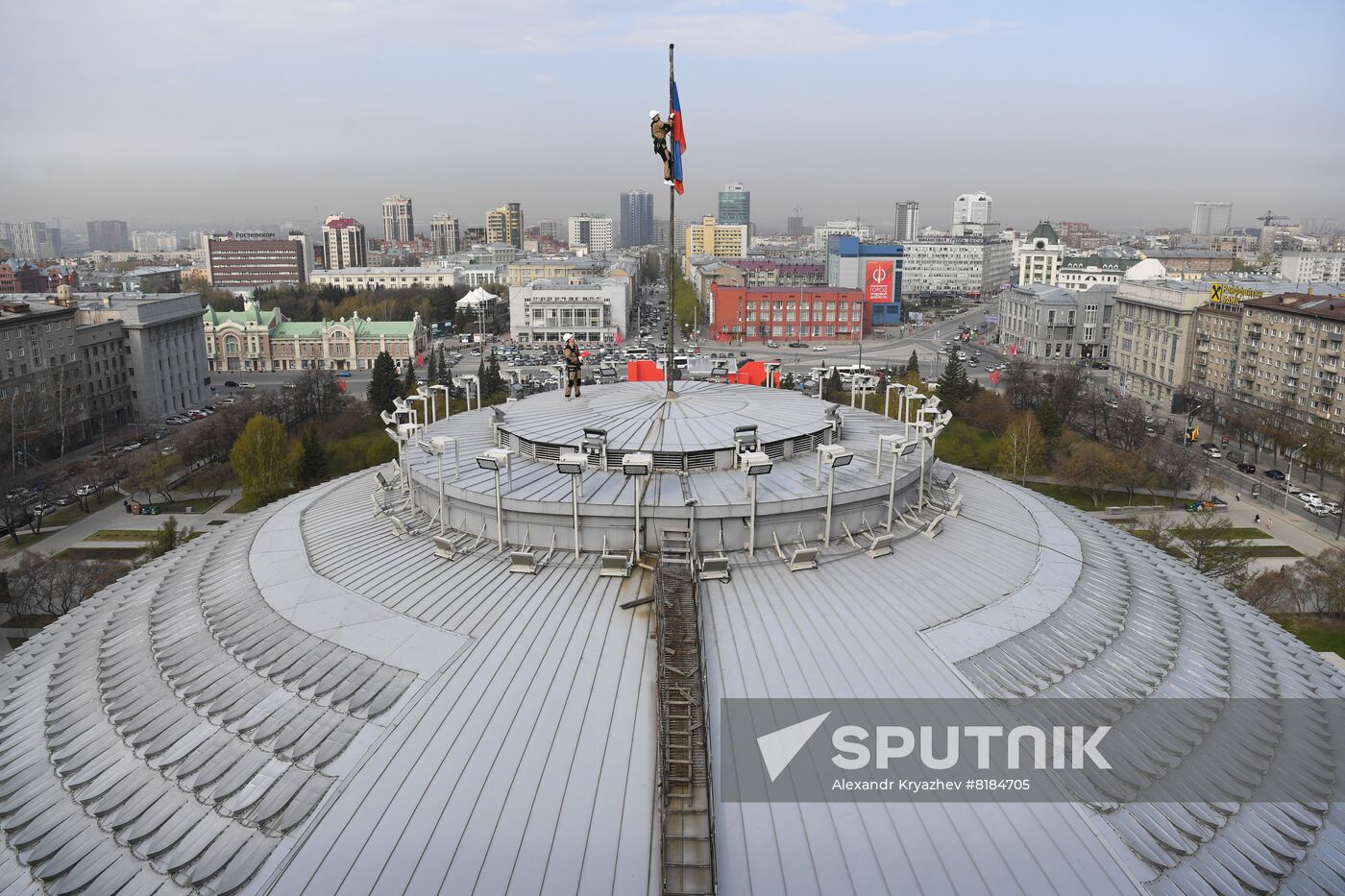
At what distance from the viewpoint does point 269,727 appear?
472 inches

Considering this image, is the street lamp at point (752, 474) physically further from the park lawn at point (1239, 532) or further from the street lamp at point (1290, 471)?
the street lamp at point (1290, 471)

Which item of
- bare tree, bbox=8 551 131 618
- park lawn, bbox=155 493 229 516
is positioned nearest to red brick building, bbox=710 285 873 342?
park lawn, bbox=155 493 229 516

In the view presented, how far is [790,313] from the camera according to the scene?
13775 centimetres

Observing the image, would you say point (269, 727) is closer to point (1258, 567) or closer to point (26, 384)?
point (1258, 567)

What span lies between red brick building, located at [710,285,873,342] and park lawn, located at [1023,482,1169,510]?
76683 millimetres

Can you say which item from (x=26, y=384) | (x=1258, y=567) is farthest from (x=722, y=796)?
(x=26, y=384)

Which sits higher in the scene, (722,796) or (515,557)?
(515,557)

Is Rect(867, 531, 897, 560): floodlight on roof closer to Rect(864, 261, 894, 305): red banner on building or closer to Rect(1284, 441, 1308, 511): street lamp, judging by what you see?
Rect(1284, 441, 1308, 511): street lamp

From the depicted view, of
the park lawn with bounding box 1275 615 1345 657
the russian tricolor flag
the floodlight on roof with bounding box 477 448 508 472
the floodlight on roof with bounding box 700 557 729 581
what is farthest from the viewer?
the park lawn with bounding box 1275 615 1345 657

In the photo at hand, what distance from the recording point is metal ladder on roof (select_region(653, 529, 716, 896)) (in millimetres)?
9516

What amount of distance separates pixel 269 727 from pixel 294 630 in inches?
96.6

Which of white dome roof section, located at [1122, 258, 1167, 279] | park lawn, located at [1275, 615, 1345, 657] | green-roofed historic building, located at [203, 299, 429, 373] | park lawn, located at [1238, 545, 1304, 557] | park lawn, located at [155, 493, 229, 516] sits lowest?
park lawn, located at [1275, 615, 1345, 657]

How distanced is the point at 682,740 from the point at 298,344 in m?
120

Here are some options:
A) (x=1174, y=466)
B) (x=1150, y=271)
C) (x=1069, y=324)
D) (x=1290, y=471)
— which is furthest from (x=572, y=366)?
(x=1150, y=271)
